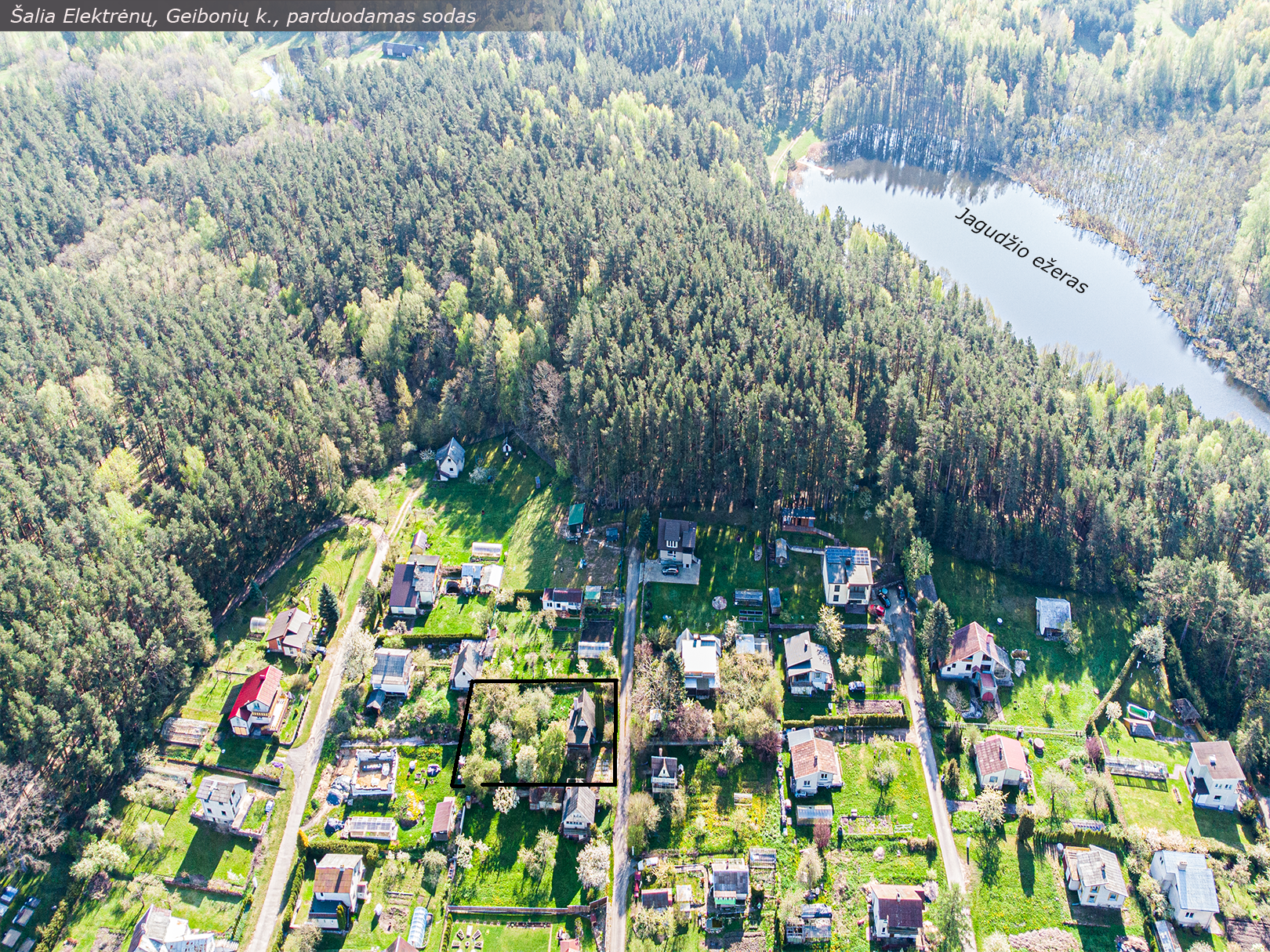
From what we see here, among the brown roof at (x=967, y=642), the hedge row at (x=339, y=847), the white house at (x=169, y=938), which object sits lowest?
the white house at (x=169, y=938)

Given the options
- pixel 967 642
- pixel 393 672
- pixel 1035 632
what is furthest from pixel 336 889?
pixel 1035 632

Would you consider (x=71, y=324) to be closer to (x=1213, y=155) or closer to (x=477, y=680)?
(x=477, y=680)

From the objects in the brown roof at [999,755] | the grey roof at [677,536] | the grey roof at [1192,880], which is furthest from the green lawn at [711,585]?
the grey roof at [1192,880]

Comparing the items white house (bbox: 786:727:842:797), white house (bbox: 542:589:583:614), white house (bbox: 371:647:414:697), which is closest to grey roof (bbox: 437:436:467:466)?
white house (bbox: 542:589:583:614)

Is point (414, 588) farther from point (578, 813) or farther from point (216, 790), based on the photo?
point (578, 813)


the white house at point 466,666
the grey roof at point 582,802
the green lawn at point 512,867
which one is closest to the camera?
the green lawn at point 512,867

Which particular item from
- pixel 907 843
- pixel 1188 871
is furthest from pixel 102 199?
pixel 1188 871

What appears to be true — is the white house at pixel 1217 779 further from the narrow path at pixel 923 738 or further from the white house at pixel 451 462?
the white house at pixel 451 462
